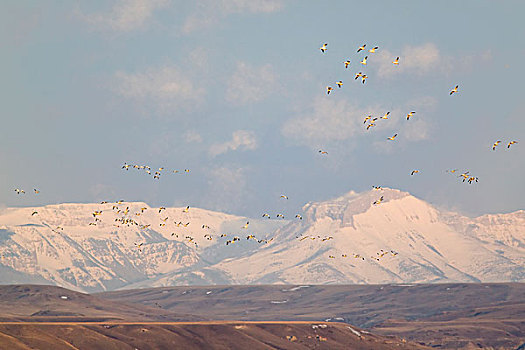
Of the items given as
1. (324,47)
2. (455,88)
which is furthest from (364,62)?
(455,88)

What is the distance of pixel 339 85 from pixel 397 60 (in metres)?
16.1

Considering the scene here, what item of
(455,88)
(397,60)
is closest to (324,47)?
(397,60)

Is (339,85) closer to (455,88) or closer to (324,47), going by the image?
(324,47)

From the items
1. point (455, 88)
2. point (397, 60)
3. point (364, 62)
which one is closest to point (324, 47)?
point (364, 62)

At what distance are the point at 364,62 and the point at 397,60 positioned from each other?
17148 millimetres

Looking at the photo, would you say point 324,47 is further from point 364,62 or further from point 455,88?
point 455,88

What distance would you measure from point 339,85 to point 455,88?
30.6 metres

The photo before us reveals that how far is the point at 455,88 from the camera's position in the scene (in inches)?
7067

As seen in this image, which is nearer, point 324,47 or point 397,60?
point 324,47

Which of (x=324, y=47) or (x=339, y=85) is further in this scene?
(x=339, y=85)

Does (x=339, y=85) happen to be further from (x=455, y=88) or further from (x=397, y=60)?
(x=455, y=88)

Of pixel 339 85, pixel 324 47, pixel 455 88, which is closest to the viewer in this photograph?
pixel 324 47

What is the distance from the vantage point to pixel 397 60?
17325 cm

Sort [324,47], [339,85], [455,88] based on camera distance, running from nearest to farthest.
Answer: [324,47] → [339,85] → [455,88]
